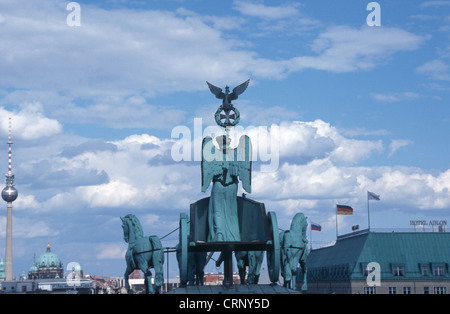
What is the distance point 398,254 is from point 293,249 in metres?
59.2

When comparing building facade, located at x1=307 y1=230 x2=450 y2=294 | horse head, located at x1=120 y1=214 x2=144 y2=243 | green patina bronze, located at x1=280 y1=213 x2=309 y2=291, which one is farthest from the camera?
building facade, located at x1=307 y1=230 x2=450 y2=294

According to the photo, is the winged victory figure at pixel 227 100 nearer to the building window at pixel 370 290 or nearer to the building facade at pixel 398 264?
the building facade at pixel 398 264

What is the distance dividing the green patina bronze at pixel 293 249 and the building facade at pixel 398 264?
176 feet

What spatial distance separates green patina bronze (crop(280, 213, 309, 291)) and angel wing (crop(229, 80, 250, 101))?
8.92 m

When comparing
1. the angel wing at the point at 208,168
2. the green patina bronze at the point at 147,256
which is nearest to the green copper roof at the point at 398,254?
the green patina bronze at the point at 147,256

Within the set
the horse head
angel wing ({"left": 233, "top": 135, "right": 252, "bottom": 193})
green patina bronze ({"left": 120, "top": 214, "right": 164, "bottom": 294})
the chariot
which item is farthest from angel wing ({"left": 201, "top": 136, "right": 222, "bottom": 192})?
the horse head

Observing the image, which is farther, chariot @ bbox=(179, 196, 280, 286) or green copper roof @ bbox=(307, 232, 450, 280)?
green copper roof @ bbox=(307, 232, 450, 280)

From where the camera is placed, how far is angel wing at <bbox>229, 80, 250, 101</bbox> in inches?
2277

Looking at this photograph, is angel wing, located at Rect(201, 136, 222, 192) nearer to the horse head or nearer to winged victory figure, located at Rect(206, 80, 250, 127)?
winged victory figure, located at Rect(206, 80, 250, 127)

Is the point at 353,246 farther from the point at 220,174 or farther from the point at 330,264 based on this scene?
the point at 220,174

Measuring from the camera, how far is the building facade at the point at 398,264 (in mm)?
112125

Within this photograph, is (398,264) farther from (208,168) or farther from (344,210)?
(208,168)

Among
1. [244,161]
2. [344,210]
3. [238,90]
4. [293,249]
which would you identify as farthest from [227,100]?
[344,210]

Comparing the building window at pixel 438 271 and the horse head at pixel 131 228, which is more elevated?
the horse head at pixel 131 228
